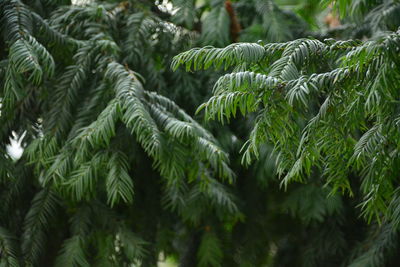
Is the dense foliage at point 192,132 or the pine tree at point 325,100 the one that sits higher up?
the pine tree at point 325,100

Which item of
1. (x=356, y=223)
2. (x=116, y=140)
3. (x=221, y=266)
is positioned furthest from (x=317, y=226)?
(x=116, y=140)

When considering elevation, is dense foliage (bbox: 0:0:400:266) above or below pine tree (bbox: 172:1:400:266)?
below

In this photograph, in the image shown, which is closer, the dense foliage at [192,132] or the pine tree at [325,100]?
the pine tree at [325,100]

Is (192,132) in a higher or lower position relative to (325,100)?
lower

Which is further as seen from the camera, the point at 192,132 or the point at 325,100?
the point at 192,132

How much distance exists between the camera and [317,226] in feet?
9.59

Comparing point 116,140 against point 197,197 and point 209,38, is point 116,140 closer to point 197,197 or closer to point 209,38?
point 197,197

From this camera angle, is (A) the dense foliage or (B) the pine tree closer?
(B) the pine tree

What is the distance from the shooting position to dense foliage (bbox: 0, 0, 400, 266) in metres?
1.52

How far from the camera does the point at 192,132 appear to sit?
1.99 metres

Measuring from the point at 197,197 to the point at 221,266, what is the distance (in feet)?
1.60

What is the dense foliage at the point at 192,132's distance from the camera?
1519mm

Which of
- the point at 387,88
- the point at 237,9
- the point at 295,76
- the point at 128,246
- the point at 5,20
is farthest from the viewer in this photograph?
the point at 237,9

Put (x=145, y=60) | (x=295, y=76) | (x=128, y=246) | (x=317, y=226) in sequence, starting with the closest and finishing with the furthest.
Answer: (x=295, y=76), (x=128, y=246), (x=145, y=60), (x=317, y=226)
